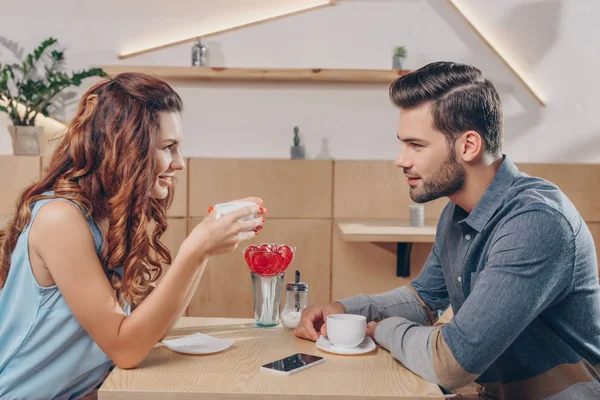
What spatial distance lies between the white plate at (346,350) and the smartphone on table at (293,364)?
0.06 m

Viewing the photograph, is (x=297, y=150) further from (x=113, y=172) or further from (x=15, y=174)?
(x=113, y=172)

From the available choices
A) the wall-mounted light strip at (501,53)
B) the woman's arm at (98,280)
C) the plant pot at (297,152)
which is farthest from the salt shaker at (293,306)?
the wall-mounted light strip at (501,53)

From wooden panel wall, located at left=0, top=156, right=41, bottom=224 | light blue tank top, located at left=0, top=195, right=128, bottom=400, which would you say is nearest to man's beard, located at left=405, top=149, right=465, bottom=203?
light blue tank top, located at left=0, top=195, right=128, bottom=400

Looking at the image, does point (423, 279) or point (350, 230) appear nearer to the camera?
point (423, 279)

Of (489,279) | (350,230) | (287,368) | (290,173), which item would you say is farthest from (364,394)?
(290,173)

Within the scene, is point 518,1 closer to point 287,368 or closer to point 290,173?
point 290,173

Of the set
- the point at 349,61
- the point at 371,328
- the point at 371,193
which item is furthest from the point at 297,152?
the point at 371,328

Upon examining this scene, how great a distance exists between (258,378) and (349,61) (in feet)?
10.1

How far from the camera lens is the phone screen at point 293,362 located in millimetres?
1359

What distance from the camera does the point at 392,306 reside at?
179cm

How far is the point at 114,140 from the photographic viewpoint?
1.55m

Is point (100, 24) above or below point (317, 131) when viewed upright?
above

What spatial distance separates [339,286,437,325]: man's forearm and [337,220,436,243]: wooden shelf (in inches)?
55.3

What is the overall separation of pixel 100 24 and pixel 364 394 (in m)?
3.50
